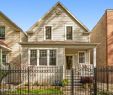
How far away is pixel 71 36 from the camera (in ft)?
113

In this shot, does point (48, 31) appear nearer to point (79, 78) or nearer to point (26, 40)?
point (26, 40)

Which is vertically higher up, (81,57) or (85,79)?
(81,57)

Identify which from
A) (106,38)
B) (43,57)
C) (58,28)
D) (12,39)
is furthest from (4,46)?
(106,38)

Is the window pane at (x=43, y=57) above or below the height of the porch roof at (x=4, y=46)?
below

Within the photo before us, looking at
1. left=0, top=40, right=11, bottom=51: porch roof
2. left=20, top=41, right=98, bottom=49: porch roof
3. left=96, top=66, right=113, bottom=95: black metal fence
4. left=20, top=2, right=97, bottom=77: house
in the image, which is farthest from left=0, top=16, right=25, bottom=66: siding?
left=96, top=66, right=113, bottom=95: black metal fence

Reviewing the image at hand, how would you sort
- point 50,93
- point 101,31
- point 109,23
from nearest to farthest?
point 50,93
point 109,23
point 101,31

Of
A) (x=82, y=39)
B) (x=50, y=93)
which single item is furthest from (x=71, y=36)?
(x=50, y=93)

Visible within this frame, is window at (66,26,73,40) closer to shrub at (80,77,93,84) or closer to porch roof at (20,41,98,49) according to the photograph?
porch roof at (20,41,98,49)

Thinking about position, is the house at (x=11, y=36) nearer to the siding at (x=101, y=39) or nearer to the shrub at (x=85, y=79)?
the shrub at (x=85, y=79)

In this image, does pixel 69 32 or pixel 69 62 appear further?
pixel 69 62

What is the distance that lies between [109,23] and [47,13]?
6.64 m

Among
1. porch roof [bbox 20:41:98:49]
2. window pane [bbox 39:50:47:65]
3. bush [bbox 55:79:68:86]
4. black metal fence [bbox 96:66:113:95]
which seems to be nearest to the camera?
black metal fence [bbox 96:66:113:95]

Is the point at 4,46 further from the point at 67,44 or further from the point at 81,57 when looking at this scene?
the point at 81,57

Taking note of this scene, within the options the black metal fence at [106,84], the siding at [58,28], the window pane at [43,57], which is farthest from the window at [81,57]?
the window pane at [43,57]
